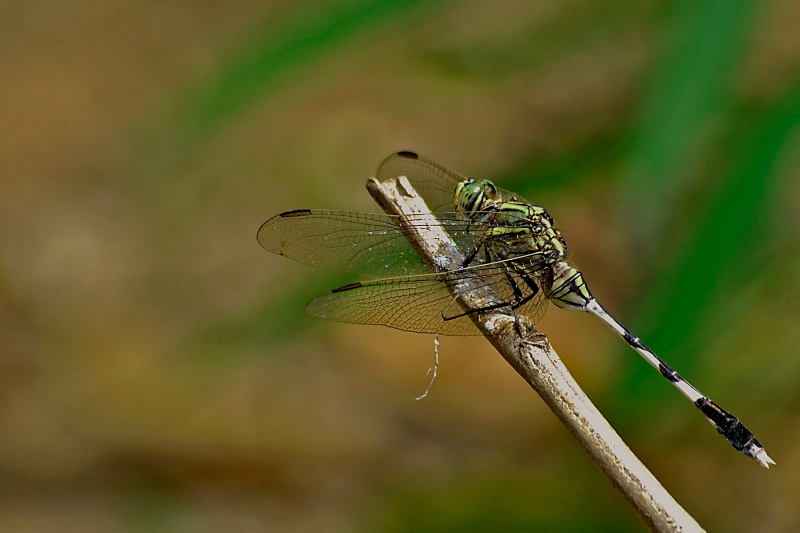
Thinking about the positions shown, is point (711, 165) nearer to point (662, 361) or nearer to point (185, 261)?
point (662, 361)

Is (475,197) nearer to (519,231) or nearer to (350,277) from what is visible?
(519,231)

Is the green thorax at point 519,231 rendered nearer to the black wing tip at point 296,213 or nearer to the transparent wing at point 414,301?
the transparent wing at point 414,301

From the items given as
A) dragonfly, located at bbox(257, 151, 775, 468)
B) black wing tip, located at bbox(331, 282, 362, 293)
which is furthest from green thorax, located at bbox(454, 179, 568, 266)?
black wing tip, located at bbox(331, 282, 362, 293)

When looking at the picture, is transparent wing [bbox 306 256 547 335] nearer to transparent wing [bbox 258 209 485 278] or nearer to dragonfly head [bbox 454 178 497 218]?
transparent wing [bbox 258 209 485 278]

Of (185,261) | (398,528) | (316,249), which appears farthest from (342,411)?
(316,249)

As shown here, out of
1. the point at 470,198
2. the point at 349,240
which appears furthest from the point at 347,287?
the point at 470,198

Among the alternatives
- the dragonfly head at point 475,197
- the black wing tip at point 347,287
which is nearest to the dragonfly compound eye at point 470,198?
the dragonfly head at point 475,197

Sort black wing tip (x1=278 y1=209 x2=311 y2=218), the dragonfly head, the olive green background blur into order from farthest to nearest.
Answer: the dragonfly head
black wing tip (x1=278 y1=209 x2=311 y2=218)
the olive green background blur
